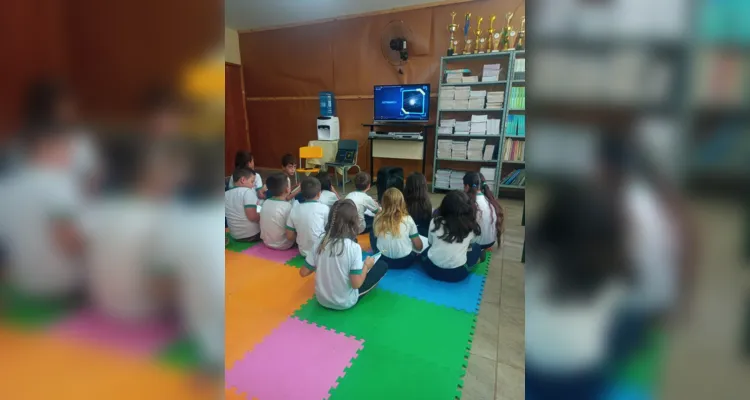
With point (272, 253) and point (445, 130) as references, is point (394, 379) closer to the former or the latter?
point (272, 253)

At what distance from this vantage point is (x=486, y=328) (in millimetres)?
1738

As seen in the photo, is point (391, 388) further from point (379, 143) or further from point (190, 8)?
point (379, 143)

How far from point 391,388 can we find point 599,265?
52.3 inches

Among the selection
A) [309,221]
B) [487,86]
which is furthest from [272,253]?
[487,86]

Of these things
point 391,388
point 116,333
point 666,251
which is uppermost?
point 666,251

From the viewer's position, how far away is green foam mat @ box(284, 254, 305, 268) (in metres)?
2.48

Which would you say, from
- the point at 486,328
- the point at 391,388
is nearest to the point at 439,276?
the point at 486,328

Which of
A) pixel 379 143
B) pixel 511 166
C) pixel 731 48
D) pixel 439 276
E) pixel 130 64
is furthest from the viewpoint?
pixel 379 143

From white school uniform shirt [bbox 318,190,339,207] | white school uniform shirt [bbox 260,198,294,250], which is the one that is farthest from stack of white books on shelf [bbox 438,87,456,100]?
white school uniform shirt [bbox 260,198,294,250]

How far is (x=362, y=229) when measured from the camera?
3.08m

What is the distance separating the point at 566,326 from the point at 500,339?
5.12ft

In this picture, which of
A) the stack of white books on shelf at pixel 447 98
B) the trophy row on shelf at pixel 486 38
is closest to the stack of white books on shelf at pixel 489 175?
the stack of white books on shelf at pixel 447 98

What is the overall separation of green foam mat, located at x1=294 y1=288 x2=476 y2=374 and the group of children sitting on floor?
0.29ft

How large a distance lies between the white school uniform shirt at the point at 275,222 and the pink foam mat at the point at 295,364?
1.08m
